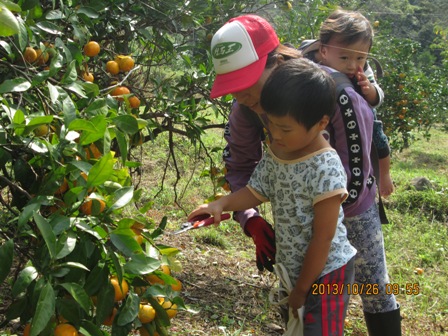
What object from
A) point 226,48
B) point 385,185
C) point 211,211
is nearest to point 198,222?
point 211,211

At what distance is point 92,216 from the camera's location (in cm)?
111

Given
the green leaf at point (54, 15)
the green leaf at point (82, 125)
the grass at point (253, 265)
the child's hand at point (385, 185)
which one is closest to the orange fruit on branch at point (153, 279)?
the green leaf at point (82, 125)

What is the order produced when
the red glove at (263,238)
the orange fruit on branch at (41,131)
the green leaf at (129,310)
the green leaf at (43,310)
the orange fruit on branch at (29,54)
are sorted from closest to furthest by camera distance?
the green leaf at (43,310) → the green leaf at (129,310) → the orange fruit on branch at (41,131) → the orange fruit on branch at (29,54) → the red glove at (263,238)

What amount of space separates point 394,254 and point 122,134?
9.25ft

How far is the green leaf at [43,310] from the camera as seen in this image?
0.92 m

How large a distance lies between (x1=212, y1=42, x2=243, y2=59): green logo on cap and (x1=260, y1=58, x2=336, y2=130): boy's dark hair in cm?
14

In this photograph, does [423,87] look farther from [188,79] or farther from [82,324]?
[82,324]

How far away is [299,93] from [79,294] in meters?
0.70

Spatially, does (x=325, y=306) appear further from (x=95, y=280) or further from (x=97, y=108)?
(x=97, y=108)

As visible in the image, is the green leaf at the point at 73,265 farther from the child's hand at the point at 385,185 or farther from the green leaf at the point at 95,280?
the child's hand at the point at 385,185

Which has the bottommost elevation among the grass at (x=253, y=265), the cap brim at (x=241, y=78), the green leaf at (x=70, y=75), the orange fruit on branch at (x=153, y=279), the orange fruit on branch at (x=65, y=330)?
the grass at (x=253, y=265)

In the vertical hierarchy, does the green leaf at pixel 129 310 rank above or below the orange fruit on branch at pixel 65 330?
below

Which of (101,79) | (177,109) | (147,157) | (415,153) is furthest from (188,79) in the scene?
(415,153)
